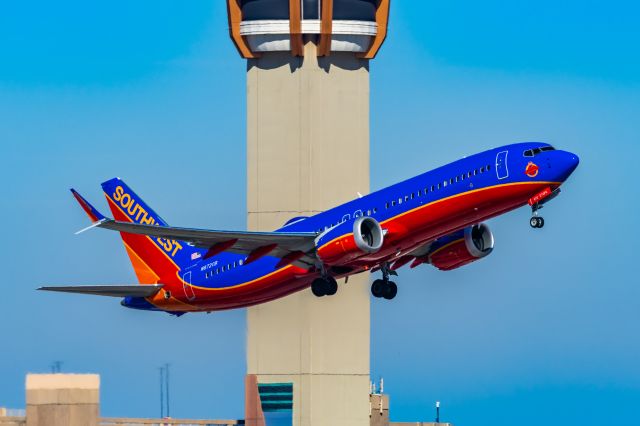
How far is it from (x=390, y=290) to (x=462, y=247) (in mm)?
4466

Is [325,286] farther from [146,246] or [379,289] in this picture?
[146,246]

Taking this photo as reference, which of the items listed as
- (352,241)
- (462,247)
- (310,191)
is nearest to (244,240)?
(352,241)

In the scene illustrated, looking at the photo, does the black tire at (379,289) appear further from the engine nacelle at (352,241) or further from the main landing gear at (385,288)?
the engine nacelle at (352,241)

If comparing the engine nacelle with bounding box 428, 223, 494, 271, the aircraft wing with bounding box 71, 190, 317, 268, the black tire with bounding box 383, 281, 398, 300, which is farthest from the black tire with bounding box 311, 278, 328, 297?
the engine nacelle with bounding box 428, 223, 494, 271

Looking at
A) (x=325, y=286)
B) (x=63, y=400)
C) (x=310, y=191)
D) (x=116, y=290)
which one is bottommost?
(x=63, y=400)

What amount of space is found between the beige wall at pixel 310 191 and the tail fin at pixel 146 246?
24.5 metres

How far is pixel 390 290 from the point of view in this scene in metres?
99.8

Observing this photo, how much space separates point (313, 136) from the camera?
138 meters

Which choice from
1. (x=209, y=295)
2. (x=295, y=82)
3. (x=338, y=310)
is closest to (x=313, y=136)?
(x=295, y=82)

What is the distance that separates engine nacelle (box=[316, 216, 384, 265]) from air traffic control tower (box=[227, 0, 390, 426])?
40759mm

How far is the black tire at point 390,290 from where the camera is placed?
3930 inches

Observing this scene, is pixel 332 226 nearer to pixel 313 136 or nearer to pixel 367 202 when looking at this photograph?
pixel 367 202

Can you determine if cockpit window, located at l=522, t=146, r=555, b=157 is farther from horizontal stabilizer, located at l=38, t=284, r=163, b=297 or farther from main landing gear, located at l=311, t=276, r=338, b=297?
horizontal stabilizer, located at l=38, t=284, r=163, b=297

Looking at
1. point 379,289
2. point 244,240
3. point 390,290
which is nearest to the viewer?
point 244,240
